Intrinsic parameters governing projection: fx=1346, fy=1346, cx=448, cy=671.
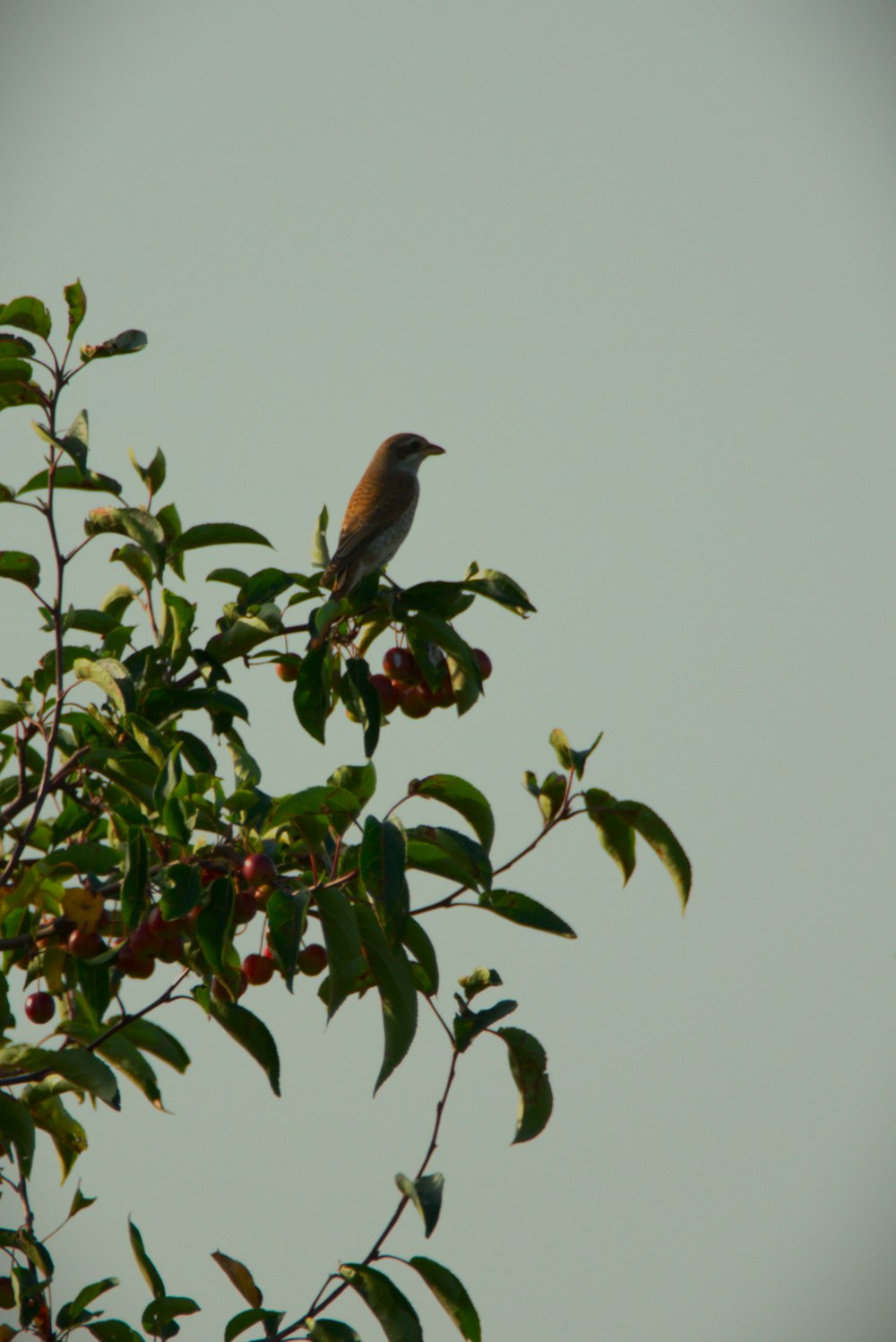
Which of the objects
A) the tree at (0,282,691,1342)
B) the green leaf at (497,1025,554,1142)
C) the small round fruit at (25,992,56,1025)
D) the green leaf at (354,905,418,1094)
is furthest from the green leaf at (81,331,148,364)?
the green leaf at (497,1025,554,1142)

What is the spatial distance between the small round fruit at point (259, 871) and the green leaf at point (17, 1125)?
3.10 feet

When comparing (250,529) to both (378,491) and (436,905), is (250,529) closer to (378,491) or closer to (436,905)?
(436,905)

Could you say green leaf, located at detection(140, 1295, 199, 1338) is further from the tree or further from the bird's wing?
the bird's wing

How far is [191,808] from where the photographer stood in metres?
3.62

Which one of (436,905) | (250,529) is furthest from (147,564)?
(436,905)

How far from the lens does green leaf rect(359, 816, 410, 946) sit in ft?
10.4

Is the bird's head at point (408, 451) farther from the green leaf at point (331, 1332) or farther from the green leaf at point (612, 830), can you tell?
the green leaf at point (331, 1332)

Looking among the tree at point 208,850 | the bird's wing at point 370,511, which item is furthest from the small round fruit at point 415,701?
the bird's wing at point 370,511

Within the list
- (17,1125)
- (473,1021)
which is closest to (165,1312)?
(17,1125)

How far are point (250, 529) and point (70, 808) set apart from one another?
110 cm

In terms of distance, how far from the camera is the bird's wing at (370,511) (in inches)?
280

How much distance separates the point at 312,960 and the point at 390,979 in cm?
55

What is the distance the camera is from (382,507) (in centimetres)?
775

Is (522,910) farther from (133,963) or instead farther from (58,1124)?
(58,1124)
